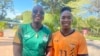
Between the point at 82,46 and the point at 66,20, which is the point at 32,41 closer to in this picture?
the point at 66,20

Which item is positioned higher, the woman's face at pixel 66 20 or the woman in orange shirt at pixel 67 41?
the woman's face at pixel 66 20

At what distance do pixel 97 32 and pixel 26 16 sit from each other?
61.1 feet

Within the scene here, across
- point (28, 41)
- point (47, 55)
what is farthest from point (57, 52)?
point (28, 41)

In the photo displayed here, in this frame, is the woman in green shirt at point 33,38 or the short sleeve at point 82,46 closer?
the short sleeve at point 82,46

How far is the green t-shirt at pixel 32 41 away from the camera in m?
3.13

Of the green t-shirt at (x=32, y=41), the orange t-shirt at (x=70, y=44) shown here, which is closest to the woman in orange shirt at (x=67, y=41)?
the orange t-shirt at (x=70, y=44)

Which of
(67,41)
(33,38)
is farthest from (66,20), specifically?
(33,38)

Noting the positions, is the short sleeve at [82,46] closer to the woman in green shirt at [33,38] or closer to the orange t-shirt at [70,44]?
the orange t-shirt at [70,44]

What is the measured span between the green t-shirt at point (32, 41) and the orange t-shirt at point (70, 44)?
0.21 metres

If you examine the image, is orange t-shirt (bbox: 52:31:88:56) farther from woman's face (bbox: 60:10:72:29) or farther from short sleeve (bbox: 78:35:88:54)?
woman's face (bbox: 60:10:72:29)

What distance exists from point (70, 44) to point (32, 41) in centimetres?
48

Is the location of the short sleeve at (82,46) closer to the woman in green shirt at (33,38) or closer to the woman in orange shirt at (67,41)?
the woman in orange shirt at (67,41)

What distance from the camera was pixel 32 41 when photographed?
314cm

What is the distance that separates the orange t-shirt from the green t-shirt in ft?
0.68
